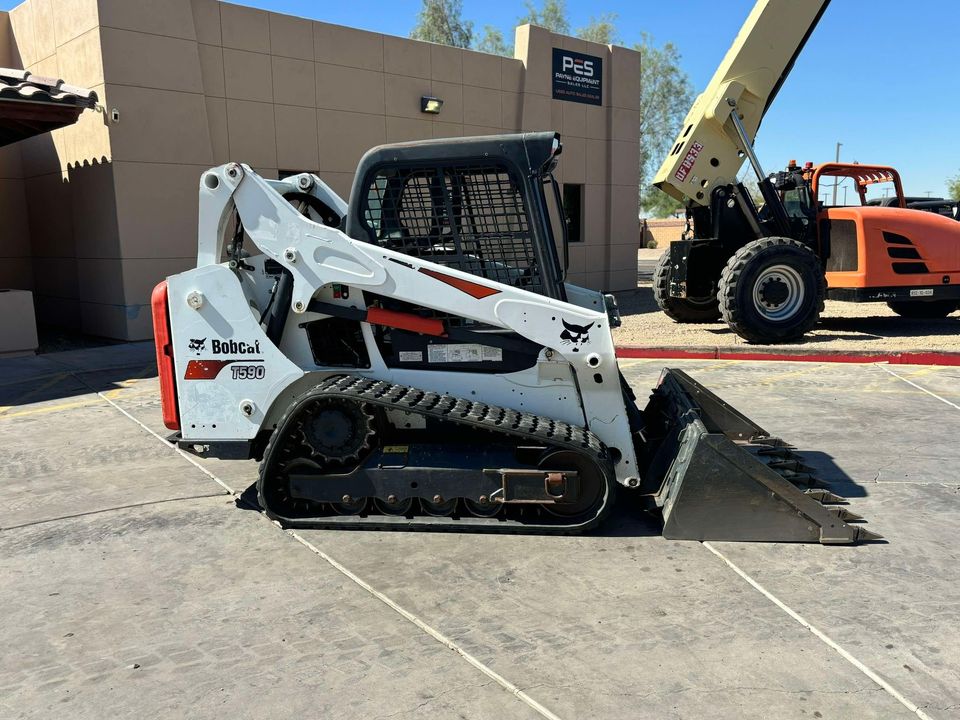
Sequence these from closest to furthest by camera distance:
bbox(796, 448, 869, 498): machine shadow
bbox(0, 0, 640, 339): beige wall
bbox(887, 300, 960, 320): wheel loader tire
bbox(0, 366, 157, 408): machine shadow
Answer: bbox(796, 448, 869, 498): machine shadow, bbox(0, 366, 157, 408): machine shadow, bbox(0, 0, 640, 339): beige wall, bbox(887, 300, 960, 320): wheel loader tire

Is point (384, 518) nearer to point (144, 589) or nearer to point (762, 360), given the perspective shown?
point (144, 589)

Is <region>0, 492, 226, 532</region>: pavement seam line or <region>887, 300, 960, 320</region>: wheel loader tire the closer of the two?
<region>0, 492, 226, 532</region>: pavement seam line

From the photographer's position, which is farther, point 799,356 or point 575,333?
point 799,356

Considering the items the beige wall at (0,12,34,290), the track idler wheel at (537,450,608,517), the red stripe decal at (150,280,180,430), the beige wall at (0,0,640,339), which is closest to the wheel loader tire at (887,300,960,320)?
the beige wall at (0,0,640,339)

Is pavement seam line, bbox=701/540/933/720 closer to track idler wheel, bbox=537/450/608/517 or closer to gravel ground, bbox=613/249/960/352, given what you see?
track idler wheel, bbox=537/450/608/517

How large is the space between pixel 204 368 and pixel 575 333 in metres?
2.17

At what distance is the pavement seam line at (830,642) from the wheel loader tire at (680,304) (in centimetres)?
849

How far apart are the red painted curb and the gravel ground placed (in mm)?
105

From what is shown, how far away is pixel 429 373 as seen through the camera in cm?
474

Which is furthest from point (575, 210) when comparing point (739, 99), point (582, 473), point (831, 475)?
point (582, 473)

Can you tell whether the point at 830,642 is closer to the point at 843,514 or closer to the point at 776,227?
the point at 843,514

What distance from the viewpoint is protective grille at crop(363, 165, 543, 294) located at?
184 inches

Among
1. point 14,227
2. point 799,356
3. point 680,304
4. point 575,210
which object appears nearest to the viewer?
point 799,356

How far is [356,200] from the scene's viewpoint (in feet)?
15.4
